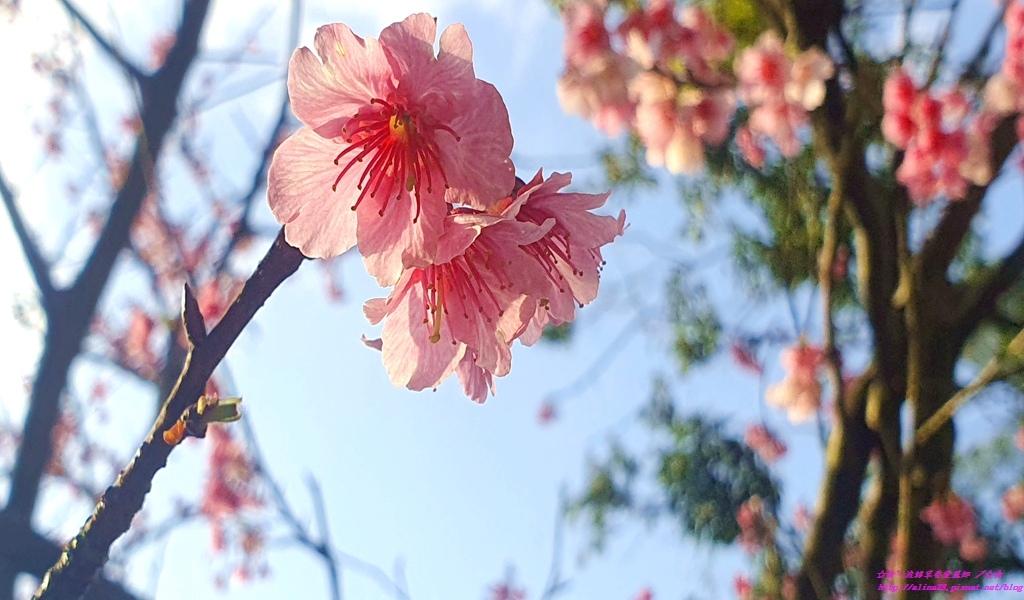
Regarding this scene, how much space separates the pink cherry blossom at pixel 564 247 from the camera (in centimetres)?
80

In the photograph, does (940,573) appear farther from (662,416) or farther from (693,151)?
(662,416)

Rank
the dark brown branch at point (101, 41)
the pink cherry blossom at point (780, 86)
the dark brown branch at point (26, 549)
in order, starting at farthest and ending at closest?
the pink cherry blossom at point (780, 86)
the dark brown branch at point (101, 41)
the dark brown branch at point (26, 549)

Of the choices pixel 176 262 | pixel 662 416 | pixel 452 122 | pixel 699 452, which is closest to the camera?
pixel 452 122

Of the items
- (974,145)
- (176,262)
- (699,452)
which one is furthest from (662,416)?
(176,262)

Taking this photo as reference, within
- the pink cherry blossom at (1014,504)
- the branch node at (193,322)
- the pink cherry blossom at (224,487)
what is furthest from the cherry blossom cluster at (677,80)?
the pink cherry blossom at (224,487)

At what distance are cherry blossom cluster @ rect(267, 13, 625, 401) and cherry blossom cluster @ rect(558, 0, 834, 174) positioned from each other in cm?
190

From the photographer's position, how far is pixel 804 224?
3.58 m

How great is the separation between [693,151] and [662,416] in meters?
2.32

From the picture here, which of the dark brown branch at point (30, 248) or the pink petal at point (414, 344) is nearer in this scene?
the pink petal at point (414, 344)

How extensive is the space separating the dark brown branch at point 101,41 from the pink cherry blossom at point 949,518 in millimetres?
2737

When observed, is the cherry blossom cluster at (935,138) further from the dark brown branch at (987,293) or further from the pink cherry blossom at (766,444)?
the pink cherry blossom at (766,444)

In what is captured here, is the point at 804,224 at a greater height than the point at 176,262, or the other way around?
the point at 804,224

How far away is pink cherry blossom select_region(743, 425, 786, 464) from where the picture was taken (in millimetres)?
4102

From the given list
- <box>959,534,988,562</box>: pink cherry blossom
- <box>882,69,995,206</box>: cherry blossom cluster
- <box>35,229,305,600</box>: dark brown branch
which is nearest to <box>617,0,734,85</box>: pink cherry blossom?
<box>882,69,995,206</box>: cherry blossom cluster
